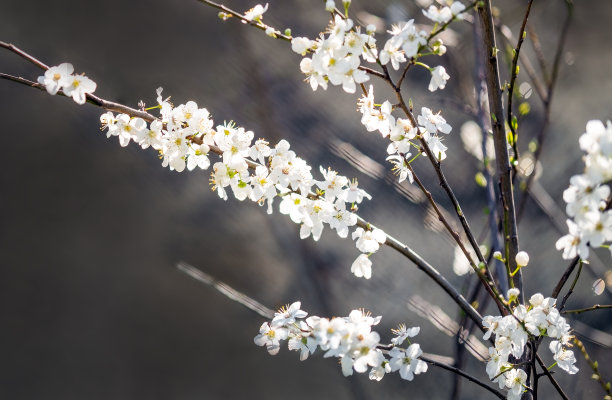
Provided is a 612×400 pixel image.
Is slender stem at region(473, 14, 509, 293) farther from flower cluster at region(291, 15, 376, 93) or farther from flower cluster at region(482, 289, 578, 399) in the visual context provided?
flower cluster at region(291, 15, 376, 93)

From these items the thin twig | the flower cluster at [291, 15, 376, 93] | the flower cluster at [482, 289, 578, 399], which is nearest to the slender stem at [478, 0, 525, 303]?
the flower cluster at [482, 289, 578, 399]

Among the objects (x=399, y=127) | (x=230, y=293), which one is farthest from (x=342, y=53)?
(x=230, y=293)

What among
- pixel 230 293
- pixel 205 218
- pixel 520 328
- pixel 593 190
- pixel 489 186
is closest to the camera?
pixel 593 190

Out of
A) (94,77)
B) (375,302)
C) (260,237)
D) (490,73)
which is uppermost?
(94,77)

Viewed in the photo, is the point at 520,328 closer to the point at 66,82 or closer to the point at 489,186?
the point at 489,186

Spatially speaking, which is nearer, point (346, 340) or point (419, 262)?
point (346, 340)

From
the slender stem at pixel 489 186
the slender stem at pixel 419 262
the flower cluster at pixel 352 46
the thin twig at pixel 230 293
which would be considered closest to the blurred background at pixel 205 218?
the thin twig at pixel 230 293

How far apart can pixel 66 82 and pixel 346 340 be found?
1.44 ft

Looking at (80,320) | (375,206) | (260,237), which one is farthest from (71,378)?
(375,206)

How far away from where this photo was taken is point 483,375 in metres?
1.60

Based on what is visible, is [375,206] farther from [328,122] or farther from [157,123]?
[157,123]

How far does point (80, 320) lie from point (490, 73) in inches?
44.6

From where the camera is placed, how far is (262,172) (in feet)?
2.26

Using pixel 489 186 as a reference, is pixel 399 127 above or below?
below
